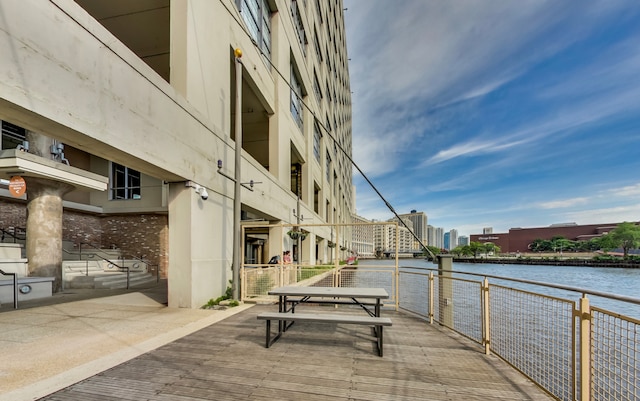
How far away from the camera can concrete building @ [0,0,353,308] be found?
15.4 feet

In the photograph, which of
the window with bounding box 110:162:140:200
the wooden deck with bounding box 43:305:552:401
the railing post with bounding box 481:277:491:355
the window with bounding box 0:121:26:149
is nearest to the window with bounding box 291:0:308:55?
the window with bounding box 110:162:140:200

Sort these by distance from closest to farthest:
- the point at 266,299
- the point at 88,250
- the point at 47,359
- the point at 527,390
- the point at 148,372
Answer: the point at 527,390, the point at 148,372, the point at 47,359, the point at 266,299, the point at 88,250

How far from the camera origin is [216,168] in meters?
8.98

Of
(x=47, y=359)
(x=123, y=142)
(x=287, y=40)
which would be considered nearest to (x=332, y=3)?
(x=287, y=40)

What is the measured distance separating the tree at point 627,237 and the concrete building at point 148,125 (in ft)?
379

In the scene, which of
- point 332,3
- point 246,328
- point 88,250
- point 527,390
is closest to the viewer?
point 527,390

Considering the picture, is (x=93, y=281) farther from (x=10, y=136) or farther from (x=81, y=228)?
(x=10, y=136)

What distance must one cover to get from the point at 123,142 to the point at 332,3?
143ft

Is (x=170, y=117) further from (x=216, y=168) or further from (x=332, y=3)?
(x=332, y=3)

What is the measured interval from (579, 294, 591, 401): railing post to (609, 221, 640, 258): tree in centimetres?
12248

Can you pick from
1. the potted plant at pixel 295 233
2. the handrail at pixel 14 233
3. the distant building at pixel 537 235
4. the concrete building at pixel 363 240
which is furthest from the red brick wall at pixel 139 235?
the distant building at pixel 537 235

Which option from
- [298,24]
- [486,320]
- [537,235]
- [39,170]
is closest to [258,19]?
[298,24]

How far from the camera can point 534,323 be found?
165 inches

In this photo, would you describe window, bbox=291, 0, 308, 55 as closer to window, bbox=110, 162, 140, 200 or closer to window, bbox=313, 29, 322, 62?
window, bbox=313, 29, 322, 62
